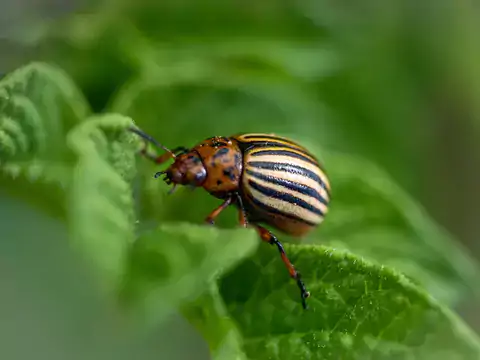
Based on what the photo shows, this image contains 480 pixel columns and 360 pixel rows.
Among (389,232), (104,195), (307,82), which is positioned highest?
(307,82)

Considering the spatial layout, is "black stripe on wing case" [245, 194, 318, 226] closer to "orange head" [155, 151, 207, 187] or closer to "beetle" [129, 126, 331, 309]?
"beetle" [129, 126, 331, 309]

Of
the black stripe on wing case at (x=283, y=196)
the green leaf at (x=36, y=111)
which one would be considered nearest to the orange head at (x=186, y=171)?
the black stripe on wing case at (x=283, y=196)

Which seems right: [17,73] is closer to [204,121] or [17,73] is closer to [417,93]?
[204,121]

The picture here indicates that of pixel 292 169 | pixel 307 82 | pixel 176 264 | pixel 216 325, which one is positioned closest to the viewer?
pixel 176 264

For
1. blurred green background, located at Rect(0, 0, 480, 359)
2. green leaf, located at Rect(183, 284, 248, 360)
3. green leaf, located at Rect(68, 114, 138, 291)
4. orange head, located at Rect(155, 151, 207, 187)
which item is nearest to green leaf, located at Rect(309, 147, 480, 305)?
blurred green background, located at Rect(0, 0, 480, 359)

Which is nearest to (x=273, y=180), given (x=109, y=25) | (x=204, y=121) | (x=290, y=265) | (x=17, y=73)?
(x=204, y=121)

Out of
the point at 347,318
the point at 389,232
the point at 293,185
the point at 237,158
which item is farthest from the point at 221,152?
the point at 347,318

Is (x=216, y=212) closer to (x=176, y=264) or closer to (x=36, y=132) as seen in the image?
(x=36, y=132)
